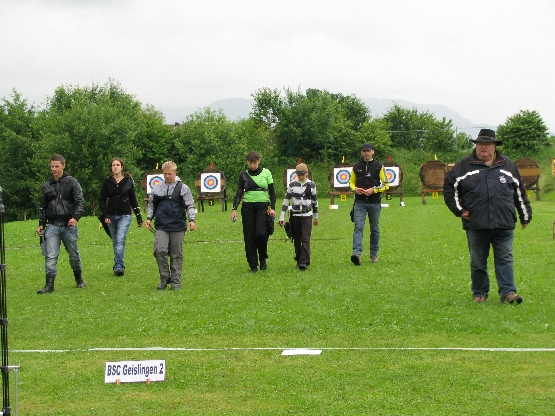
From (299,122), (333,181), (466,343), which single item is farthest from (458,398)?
(299,122)

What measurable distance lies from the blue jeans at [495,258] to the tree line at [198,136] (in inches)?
1733

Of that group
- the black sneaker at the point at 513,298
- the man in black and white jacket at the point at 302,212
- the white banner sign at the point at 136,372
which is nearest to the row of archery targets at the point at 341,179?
the man in black and white jacket at the point at 302,212

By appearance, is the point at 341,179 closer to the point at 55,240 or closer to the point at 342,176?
the point at 342,176

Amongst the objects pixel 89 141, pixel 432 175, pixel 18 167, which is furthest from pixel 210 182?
pixel 18 167

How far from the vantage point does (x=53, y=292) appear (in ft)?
43.4

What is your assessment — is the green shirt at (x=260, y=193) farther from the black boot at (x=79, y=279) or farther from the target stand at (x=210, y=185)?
the target stand at (x=210, y=185)

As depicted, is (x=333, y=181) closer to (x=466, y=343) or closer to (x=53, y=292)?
(x=53, y=292)

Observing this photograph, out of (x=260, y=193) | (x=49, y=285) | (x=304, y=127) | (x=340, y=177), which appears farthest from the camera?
(x=304, y=127)

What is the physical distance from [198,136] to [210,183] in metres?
34.6

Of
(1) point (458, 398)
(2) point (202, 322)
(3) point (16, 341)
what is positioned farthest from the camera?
(2) point (202, 322)

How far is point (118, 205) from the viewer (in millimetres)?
14969

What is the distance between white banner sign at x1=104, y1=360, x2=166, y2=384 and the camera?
7008 millimetres

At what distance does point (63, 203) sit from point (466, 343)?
7137 millimetres

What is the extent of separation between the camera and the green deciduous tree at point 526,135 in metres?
60.0
